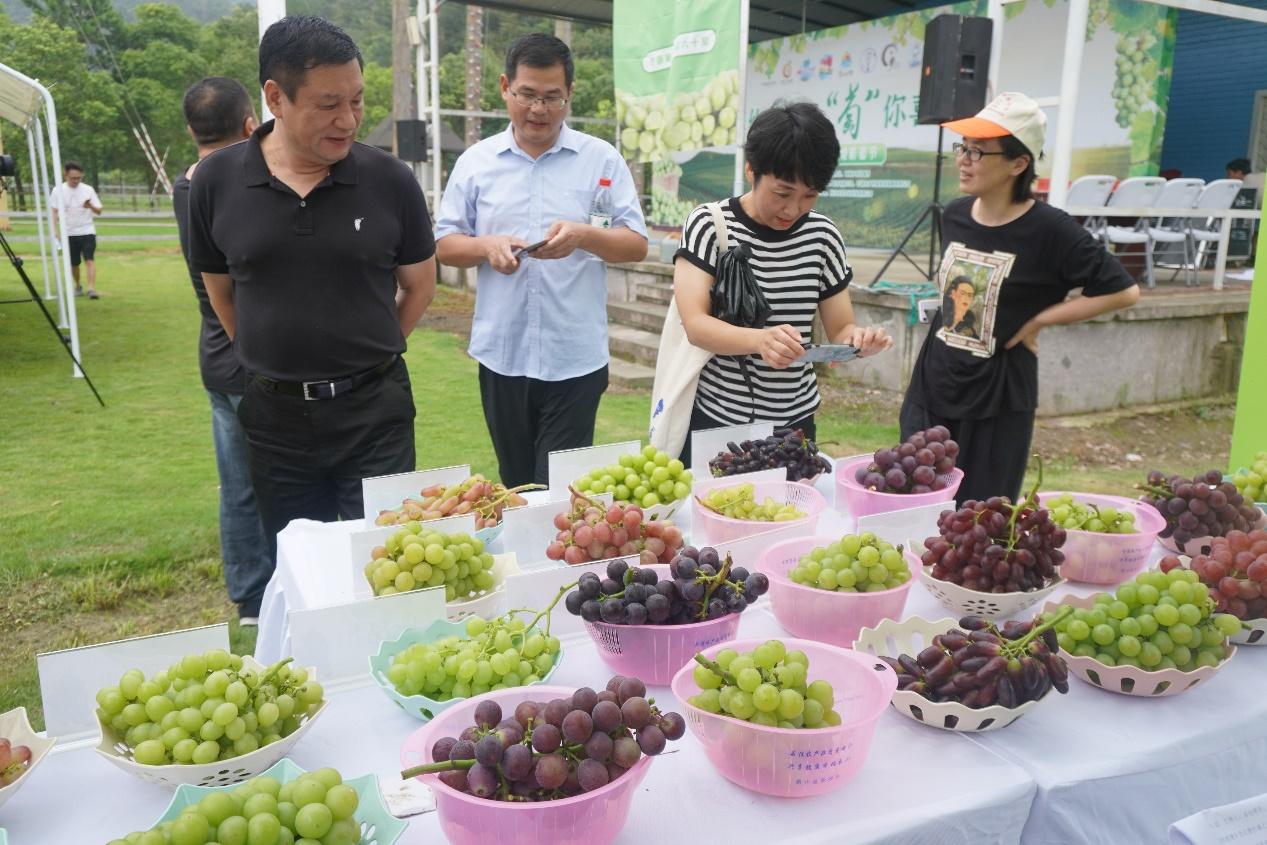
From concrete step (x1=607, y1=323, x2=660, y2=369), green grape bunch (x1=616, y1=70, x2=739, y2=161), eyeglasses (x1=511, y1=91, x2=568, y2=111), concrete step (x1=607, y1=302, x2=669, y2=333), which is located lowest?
concrete step (x1=607, y1=323, x2=660, y2=369)

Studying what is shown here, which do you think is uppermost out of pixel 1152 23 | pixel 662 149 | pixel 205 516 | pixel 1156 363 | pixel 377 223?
pixel 1152 23

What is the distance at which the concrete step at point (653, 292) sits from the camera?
31.2ft

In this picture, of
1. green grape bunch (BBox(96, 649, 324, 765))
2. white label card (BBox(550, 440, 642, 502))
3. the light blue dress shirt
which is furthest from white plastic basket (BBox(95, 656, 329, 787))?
the light blue dress shirt

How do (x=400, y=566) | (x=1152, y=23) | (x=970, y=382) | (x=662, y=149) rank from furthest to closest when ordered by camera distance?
(x=1152, y=23) → (x=662, y=149) → (x=970, y=382) → (x=400, y=566)

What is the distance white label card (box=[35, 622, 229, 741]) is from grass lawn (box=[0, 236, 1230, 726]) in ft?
5.57

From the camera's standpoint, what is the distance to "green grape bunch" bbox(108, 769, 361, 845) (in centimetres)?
85

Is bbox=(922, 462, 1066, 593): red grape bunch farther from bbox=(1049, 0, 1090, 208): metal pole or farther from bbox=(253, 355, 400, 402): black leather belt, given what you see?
bbox=(1049, 0, 1090, 208): metal pole

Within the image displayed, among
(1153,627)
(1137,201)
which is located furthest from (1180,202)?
(1153,627)

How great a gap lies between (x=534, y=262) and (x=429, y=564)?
1678mm

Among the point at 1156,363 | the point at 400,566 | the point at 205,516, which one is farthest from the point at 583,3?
the point at 400,566

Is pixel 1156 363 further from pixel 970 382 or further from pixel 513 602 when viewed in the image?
pixel 513 602

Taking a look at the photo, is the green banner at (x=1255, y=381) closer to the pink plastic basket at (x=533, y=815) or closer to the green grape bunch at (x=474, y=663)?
the green grape bunch at (x=474, y=663)

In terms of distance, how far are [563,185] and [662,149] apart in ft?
16.3

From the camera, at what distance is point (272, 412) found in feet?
7.93
